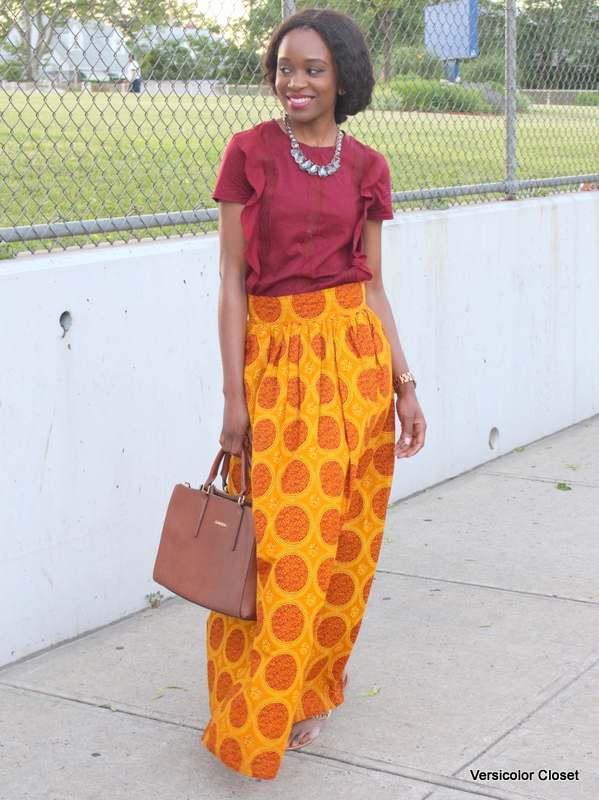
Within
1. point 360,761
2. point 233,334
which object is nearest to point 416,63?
point 233,334

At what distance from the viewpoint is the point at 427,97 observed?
623 cm

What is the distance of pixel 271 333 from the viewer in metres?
2.96

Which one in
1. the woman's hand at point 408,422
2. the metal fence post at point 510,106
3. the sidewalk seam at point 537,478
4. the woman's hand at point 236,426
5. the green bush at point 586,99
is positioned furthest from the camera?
the green bush at point 586,99

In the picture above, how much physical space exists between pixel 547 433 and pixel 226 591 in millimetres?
4289

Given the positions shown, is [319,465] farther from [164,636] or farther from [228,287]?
[164,636]

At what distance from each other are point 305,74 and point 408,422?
3.36ft

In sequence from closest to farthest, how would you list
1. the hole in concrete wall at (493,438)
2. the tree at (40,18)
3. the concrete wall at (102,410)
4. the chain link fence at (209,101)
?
the concrete wall at (102,410), the tree at (40,18), the chain link fence at (209,101), the hole in concrete wall at (493,438)

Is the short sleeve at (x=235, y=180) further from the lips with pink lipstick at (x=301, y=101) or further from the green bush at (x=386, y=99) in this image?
the green bush at (x=386, y=99)

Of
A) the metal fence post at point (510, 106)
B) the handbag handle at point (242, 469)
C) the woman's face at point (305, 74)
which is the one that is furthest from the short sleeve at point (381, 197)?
the metal fence post at point (510, 106)

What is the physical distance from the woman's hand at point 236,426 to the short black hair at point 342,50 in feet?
2.76

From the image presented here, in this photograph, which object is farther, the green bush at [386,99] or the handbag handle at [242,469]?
the green bush at [386,99]

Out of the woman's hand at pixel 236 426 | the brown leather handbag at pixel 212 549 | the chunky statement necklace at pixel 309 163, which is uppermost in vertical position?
the chunky statement necklace at pixel 309 163

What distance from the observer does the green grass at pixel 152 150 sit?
4191 mm

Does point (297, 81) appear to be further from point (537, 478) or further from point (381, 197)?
point (537, 478)
